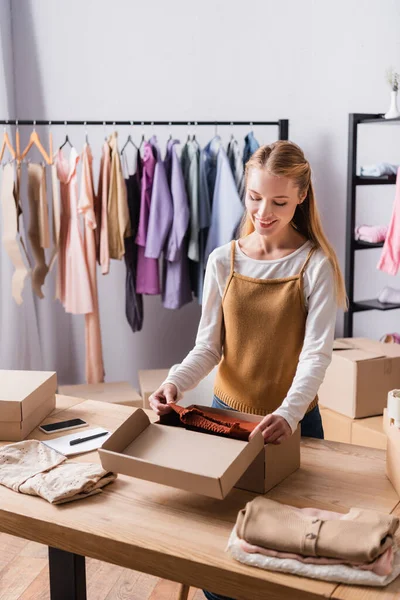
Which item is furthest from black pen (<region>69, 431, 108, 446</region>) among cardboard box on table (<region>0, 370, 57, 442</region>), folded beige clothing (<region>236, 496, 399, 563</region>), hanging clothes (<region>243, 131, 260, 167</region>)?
hanging clothes (<region>243, 131, 260, 167</region>)

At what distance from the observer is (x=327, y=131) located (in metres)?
3.78

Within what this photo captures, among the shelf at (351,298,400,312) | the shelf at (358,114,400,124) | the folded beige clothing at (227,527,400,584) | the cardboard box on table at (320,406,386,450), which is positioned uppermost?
the shelf at (358,114,400,124)

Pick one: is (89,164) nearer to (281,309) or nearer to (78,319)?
(78,319)

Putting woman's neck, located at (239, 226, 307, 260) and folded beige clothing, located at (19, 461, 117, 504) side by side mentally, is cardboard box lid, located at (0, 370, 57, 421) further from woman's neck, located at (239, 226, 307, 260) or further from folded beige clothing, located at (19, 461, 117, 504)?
woman's neck, located at (239, 226, 307, 260)

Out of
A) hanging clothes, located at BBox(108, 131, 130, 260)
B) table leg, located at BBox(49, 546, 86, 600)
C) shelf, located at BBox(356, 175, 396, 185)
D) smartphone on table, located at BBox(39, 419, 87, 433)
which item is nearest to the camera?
table leg, located at BBox(49, 546, 86, 600)

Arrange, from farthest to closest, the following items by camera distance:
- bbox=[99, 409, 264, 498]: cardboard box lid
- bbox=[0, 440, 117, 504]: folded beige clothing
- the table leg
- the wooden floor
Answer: the wooden floor → the table leg → bbox=[0, 440, 117, 504]: folded beige clothing → bbox=[99, 409, 264, 498]: cardboard box lid

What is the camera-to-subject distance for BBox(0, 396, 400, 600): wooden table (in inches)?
45.2

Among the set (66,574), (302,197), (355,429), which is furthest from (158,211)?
(66,574)

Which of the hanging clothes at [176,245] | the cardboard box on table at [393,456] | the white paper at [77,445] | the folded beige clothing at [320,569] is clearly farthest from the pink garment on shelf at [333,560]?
the hanging clothes at [176,245]

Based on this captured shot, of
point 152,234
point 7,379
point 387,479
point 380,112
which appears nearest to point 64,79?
point 152,234

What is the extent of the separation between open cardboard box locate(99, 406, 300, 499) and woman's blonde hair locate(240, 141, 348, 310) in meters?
0.45

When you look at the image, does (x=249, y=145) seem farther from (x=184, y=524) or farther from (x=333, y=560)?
(x=333, y=560)

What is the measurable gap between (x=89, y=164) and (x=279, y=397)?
6.96 ft

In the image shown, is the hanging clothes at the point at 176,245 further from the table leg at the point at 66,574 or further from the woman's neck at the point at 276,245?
the table leg at the point at 66,574
